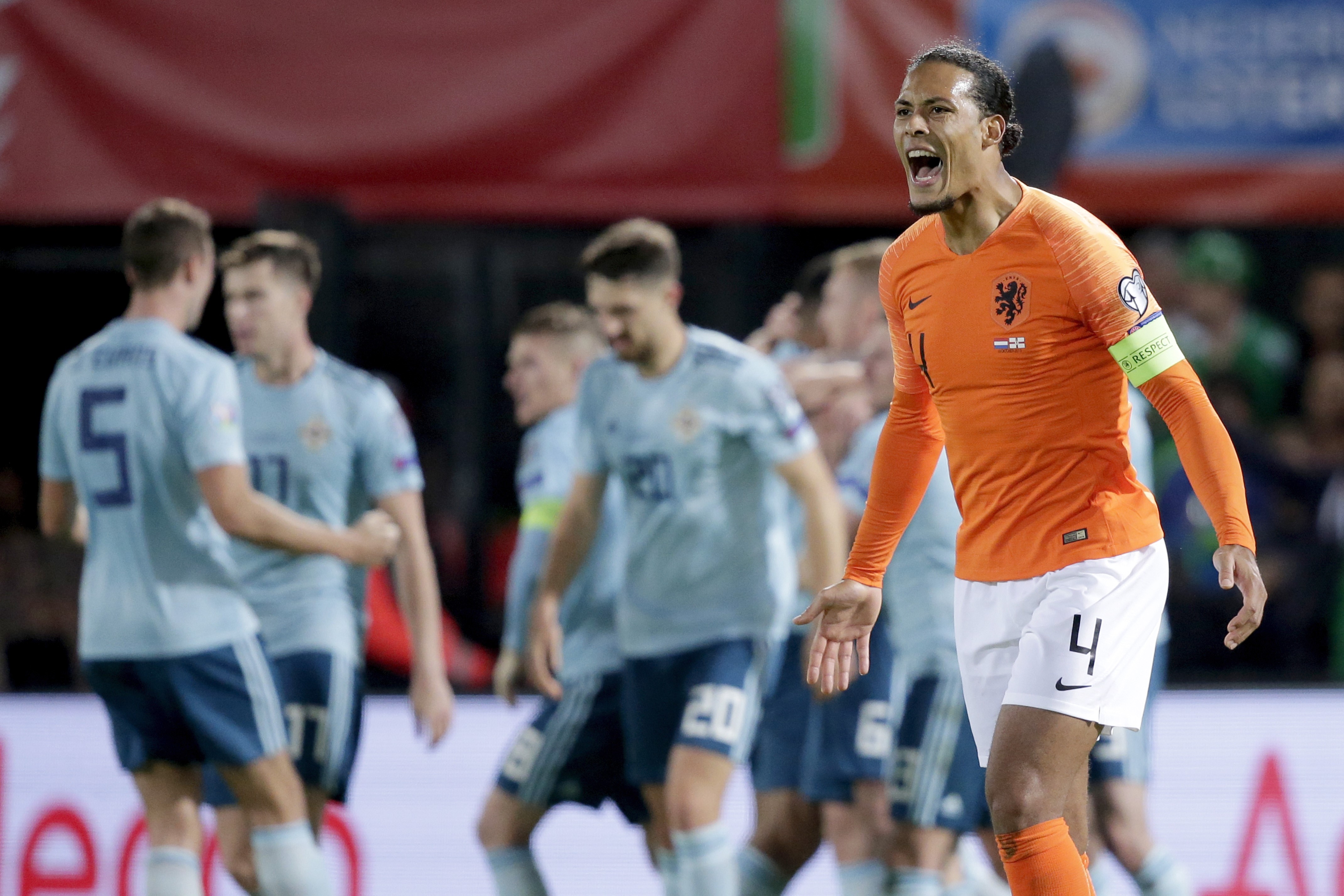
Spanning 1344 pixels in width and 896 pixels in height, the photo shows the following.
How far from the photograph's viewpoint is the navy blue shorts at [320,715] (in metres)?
5.36

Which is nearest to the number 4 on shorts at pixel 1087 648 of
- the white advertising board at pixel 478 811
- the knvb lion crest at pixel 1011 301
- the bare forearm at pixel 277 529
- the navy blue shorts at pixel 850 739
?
the knvb lion crest at pixel 1011 301

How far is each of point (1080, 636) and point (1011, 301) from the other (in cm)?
65

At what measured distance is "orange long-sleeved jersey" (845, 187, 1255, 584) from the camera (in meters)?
3.35

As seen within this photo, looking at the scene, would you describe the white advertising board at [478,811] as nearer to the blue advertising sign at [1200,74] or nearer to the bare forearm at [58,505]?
the bare forearm at [58,505]

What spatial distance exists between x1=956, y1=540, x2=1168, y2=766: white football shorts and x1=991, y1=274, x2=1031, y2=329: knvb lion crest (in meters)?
0.49

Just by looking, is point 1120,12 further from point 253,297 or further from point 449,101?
point 253,297

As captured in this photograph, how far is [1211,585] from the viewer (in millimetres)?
7465

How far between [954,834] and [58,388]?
2.84 metres

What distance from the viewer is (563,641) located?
5.72m

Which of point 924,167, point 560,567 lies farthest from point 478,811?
point 924,167

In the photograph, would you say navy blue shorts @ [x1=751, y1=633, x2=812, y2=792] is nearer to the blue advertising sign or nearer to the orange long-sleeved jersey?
the orange long-sleeved jersey

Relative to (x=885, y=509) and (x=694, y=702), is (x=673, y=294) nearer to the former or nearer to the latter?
(x=694, y=702)

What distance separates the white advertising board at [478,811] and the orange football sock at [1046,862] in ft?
9.96

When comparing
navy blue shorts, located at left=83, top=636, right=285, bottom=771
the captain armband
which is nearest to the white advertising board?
navy blue shorts, located at left=83, top=636, right=285, bottom=771
